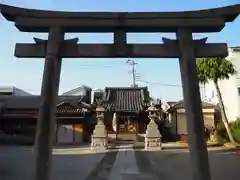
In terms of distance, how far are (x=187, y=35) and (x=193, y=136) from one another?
206 cm

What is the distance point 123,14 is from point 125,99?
108 feet

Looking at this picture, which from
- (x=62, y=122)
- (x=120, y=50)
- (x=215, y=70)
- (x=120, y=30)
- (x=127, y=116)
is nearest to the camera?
(x=120, y=50)

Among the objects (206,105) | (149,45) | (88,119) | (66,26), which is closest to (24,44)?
(66,26)

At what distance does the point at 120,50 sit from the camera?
700 centimetres

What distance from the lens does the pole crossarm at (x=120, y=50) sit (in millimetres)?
7031

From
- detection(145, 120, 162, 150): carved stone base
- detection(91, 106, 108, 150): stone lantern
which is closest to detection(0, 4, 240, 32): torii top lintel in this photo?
detection(145, 120, 162, 150): carved stone base

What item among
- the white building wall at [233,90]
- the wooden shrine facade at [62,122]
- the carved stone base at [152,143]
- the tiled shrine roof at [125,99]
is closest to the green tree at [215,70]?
the carved stone base at [152,143]

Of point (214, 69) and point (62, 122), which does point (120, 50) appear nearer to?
point (214, 69)

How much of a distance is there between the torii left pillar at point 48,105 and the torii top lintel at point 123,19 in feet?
0.91

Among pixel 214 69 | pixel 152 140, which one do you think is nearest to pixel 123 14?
pixel 152 140

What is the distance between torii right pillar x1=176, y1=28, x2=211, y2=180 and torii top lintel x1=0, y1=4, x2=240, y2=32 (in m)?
→ 0.28

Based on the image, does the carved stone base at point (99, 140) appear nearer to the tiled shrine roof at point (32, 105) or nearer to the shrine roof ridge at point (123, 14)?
the tiled shrine roof at point (32, 105)

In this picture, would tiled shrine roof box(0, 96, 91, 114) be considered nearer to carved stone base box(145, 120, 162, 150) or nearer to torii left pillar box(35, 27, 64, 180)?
carved stone base box(145, 120, 162, 150)

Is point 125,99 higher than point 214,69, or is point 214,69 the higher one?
point 125,99
